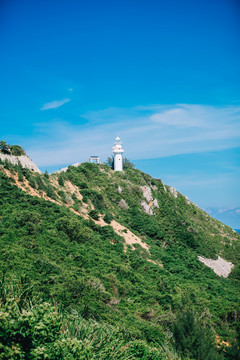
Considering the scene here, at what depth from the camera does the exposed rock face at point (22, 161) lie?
127 ft

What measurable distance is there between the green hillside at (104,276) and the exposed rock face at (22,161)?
216cm

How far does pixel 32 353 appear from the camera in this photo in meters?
7.71

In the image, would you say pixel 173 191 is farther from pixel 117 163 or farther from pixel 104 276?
pixel 104 276

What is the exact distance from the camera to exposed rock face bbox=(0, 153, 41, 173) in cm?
3862

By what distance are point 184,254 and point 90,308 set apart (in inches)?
1209

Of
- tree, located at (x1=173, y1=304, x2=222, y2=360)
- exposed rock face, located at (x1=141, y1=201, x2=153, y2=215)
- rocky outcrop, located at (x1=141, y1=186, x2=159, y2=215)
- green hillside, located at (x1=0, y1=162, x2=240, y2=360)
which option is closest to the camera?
green hillside, located at (x1=0, y1=162, x2=240, y2=360)

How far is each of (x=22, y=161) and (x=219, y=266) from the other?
33.8 m

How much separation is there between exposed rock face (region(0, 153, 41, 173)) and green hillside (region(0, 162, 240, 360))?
216 centimetres

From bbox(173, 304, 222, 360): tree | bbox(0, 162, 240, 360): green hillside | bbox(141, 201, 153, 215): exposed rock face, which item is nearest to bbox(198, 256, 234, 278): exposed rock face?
bbox(0, 162, 240, 360): green hillside

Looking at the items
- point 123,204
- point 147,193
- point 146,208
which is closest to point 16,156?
point 123,204

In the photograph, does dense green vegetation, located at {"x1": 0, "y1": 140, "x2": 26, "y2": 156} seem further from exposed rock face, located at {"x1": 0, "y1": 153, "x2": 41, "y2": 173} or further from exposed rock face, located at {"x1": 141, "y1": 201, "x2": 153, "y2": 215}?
exposed rock face, located at {"x1": 141, "y1": 201, "x2": 153, "y2": 215}

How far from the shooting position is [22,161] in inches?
1603

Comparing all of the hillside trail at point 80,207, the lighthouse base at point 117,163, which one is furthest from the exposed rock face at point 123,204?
the lighthouse base at point 117,163

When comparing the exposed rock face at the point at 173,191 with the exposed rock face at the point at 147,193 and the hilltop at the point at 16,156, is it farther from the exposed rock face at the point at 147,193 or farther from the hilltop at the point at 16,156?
the hilltop at the point at 16,156
